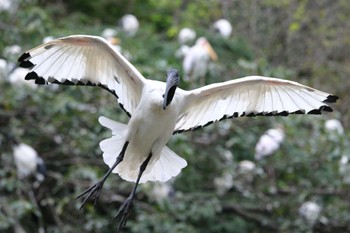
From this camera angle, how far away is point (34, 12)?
7.72m

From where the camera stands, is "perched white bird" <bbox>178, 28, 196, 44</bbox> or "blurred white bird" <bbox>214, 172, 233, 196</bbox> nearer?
"blurred white bird" <bbox>214, 172, 233, 196</bbox>

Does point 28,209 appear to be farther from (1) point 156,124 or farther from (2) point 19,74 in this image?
(1) point 156,124

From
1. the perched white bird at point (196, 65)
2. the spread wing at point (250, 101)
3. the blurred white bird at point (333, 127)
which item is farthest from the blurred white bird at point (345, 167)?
the spread wing at point (250, 101)

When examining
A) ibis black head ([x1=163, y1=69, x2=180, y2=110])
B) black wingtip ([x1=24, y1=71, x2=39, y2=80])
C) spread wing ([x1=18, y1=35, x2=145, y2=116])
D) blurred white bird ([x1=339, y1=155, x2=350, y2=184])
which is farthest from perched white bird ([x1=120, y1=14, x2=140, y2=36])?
ibis black head ([x1=163, y1=69, x2=180, y2=110])

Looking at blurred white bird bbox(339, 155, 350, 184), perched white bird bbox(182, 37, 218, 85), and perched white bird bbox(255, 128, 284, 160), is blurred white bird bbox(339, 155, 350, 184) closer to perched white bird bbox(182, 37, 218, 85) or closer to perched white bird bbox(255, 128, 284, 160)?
perched white bird bbox(255, 128, 284, 160)

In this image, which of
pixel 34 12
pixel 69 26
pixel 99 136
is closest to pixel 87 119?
pixel 99 136

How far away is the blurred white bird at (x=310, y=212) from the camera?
7191 mm

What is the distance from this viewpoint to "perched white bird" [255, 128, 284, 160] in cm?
725

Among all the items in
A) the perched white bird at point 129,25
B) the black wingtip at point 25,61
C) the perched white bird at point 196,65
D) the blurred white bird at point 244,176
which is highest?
the perched white bird at point 129,25

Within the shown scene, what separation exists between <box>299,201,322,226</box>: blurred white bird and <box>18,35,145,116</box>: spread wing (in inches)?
121

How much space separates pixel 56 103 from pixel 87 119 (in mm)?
350

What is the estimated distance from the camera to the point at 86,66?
174 inches

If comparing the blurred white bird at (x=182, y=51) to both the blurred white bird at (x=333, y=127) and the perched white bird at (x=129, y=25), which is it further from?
the blurred white bird at (x=333, y=127)

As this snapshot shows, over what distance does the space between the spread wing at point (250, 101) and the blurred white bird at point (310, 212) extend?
2.79 m
